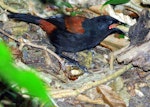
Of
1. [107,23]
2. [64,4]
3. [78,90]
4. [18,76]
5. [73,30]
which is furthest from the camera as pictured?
[64,4]

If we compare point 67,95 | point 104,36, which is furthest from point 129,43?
point 67,95

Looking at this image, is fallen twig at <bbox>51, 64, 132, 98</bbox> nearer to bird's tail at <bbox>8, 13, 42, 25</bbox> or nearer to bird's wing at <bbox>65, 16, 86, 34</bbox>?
bird's wing at <bbox>65, 16, 86, 34</bbox>

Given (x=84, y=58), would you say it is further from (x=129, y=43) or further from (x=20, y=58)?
(x=20, y=58)

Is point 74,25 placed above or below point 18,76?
above

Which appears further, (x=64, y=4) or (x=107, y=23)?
(x=64, y=4)

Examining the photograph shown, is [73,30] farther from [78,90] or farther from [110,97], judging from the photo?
[110,97]

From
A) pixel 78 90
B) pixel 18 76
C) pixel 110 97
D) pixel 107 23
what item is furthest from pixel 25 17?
pixel 18 76

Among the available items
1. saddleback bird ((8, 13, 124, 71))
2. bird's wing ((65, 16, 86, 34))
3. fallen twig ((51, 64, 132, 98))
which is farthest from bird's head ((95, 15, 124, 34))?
fallen twig ((51, 64, 132, 98))

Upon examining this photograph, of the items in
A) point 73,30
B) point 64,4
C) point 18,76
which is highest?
point 64,4

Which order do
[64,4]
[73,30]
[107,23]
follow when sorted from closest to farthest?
[73,30] < [107,23] < [64,4]
